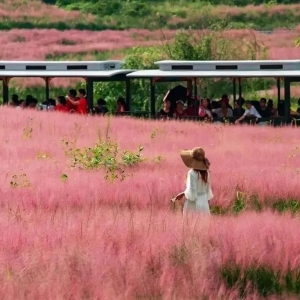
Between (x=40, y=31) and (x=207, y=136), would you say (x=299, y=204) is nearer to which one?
(x=207, y=136)

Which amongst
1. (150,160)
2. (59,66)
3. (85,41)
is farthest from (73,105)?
(85,41)

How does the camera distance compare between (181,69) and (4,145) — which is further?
(181,69)

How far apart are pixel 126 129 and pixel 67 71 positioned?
6.81 metres

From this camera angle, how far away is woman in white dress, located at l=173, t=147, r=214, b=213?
15141 mm

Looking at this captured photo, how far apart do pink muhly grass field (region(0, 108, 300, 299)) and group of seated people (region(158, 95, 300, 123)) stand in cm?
678

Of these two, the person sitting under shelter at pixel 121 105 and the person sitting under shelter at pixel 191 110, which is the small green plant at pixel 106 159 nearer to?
the person sitting under shelter at pixel 191 110

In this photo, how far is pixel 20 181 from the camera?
63.9 feet

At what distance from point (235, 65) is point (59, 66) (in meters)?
5.29

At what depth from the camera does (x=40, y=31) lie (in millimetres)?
75250

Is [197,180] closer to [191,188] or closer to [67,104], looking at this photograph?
[191,188]

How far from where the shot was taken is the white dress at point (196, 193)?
49.8ft

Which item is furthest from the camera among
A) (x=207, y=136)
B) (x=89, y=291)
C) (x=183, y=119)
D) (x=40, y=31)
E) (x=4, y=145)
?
(x=40, y=31)

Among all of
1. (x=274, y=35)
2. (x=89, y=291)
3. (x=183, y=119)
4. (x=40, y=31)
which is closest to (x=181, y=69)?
(x=183, y=119)

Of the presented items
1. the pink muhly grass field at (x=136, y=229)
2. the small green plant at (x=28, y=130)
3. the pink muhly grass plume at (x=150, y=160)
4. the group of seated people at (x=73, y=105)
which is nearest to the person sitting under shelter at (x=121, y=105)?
the group of seated people at (x=73, y=105)
